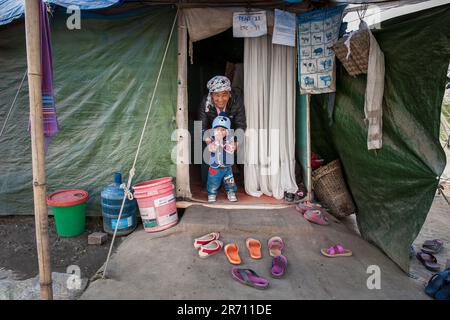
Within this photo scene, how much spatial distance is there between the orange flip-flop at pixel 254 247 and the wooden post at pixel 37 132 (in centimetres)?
175

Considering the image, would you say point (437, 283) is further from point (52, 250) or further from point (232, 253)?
point (52, 250)

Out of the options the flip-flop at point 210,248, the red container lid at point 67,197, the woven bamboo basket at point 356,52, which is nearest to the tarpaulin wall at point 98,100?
the red container lid at point 67,197

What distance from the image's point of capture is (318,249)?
10.2 feet

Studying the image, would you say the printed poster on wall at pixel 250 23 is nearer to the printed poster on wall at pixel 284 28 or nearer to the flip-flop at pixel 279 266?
the printed poster on wall at pixel 284 28

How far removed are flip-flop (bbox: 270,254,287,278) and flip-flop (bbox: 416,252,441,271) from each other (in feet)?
5.09

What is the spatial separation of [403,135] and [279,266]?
5.83 feet

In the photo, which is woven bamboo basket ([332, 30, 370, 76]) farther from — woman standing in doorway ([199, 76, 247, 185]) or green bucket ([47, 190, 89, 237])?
green bucket ([47, 190, 89, 237])

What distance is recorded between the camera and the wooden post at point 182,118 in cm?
375

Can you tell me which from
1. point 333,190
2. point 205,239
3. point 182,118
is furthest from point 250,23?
point 205,239

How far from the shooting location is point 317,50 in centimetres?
374

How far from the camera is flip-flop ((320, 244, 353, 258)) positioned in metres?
2.97

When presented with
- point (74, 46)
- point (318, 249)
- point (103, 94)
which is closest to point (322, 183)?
point (318, 249)
